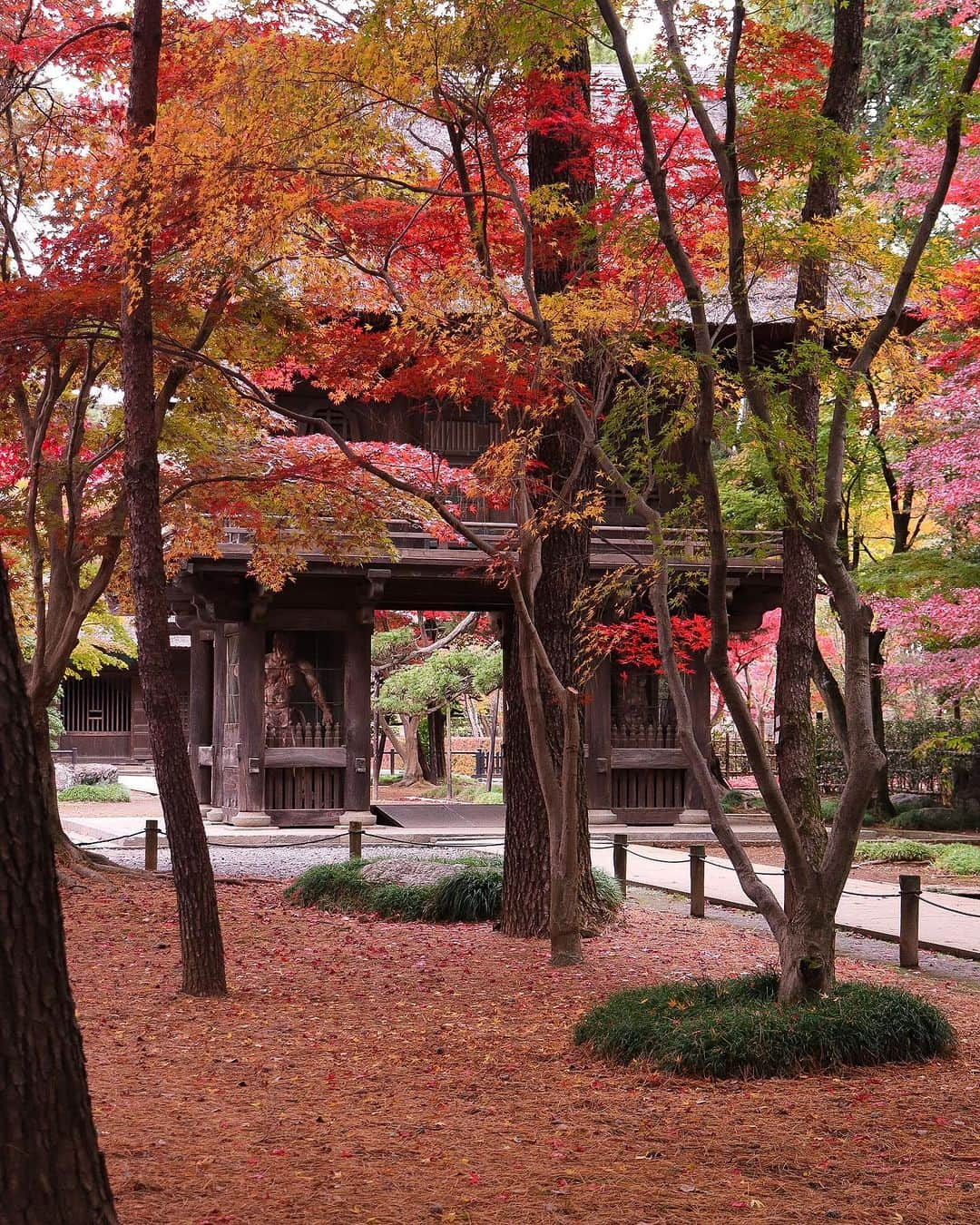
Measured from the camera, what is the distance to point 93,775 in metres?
32.8

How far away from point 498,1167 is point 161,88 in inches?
392

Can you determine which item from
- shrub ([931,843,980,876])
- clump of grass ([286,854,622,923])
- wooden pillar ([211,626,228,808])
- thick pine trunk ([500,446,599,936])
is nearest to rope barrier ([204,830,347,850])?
wooden pillar ([211,626,228,808])

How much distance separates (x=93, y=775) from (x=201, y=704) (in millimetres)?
9435

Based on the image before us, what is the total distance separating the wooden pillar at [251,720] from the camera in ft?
69.1

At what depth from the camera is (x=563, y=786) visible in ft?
33.4

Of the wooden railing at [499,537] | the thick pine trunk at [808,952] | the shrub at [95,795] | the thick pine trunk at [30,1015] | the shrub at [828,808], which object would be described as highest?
the wooden railing at [499,537]

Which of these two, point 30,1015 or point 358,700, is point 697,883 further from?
point 30,1015

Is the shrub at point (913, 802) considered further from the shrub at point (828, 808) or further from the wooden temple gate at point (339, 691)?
the wooden temple gate at point (339, 691)

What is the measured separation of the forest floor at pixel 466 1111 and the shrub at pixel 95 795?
2032cm

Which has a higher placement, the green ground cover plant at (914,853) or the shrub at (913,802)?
the shrub at (913,802)

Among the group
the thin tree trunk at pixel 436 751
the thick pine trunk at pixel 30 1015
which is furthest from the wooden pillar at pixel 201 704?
the thick pine trunk at pixel 30 1015

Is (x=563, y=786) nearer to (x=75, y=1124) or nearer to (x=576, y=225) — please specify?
(x=576, y=225)

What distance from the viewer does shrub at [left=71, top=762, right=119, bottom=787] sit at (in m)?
32.6

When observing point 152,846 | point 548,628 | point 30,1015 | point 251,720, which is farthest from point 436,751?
point 30,1015
